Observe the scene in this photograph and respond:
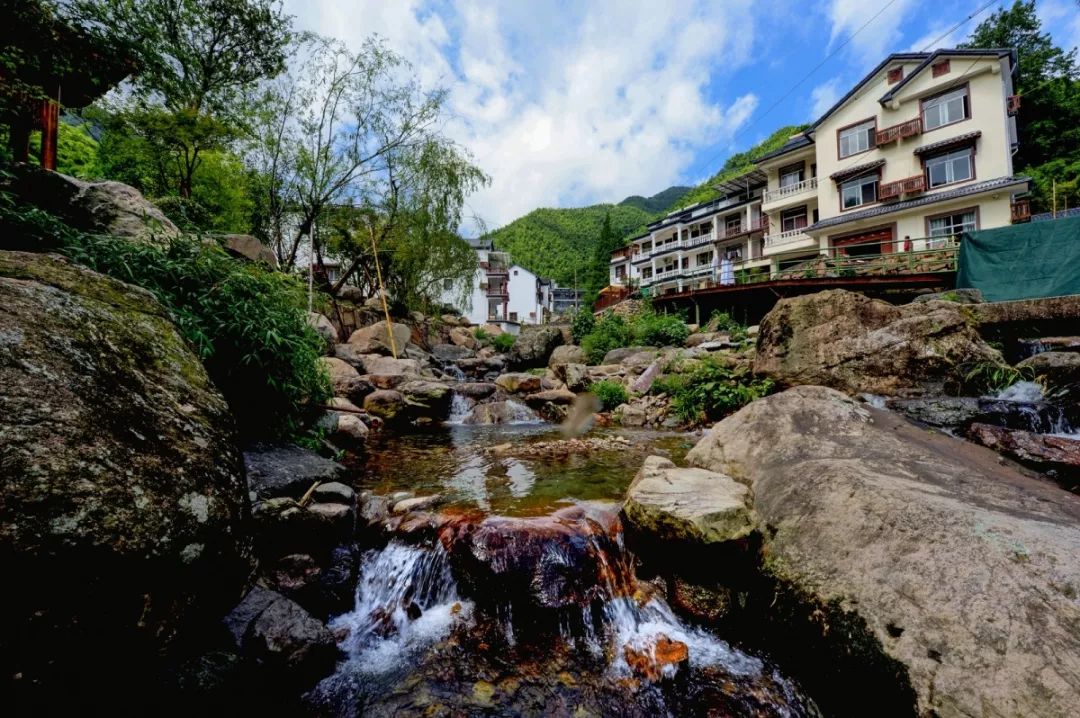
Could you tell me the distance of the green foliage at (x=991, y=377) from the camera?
306 inches

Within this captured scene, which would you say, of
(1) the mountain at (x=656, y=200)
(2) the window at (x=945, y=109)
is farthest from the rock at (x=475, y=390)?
(1) the mountain at (x=656, y=200)

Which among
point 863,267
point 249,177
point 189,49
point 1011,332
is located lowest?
point 1011,332

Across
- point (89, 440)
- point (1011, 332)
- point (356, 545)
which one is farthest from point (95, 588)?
point (1011, 332)

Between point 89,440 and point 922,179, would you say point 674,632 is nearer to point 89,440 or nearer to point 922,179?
point 89,440

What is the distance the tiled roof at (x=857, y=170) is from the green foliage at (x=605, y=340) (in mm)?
15811

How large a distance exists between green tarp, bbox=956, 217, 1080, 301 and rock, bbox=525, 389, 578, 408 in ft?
39.1

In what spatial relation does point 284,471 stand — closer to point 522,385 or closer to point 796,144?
point 522,385

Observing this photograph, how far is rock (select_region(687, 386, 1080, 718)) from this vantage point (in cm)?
215

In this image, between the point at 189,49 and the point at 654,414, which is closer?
the point at 654,414

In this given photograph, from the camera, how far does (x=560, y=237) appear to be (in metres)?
86.2

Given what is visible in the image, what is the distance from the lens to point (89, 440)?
1749mm

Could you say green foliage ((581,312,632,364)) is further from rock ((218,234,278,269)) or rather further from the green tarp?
rock ((218,234,278,269))

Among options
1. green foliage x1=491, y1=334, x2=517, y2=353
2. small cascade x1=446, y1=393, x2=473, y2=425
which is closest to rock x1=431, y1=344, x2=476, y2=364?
green foliage x1=491, y1=334, x2=517, y2=353

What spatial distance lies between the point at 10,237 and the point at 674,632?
6410mm
